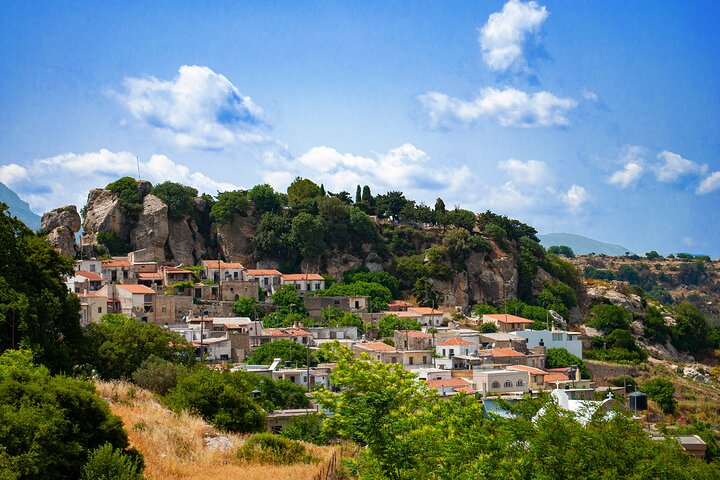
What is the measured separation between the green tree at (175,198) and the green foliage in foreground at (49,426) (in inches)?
1627

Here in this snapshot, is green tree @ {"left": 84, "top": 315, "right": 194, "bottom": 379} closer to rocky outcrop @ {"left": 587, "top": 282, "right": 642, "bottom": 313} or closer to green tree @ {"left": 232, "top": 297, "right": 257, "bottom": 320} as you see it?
green tree @ {"left": 232, "top": 297, "right": 257, "bottom": 320}

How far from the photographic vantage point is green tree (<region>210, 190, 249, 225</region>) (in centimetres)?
5653

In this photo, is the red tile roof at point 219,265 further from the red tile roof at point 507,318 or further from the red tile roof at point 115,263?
the red tile roof at point 507,318

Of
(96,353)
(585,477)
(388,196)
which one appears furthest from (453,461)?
(388,196)

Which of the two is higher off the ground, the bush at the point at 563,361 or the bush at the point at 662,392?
the bush at the point at 563,361

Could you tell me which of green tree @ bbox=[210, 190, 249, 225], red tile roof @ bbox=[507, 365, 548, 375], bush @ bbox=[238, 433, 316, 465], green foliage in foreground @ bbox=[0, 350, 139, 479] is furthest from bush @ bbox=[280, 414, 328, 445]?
green tree @ bbox=[210, 190, 249, 225]

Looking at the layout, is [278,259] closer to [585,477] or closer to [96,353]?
[96,353]

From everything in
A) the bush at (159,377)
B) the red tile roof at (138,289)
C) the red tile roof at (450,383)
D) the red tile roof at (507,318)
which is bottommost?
the red tile roof at (450,383)

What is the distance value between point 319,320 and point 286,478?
34.4m

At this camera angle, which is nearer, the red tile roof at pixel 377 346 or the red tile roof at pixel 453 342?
the red tile roof at pixel 377 346

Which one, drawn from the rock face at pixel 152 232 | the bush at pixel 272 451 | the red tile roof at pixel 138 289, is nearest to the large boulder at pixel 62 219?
the rock face at pixel 152 232

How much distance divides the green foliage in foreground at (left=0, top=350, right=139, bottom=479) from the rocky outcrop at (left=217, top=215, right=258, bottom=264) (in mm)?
41935

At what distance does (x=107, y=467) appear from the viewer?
43.2 ft

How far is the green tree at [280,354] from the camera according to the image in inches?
1570
